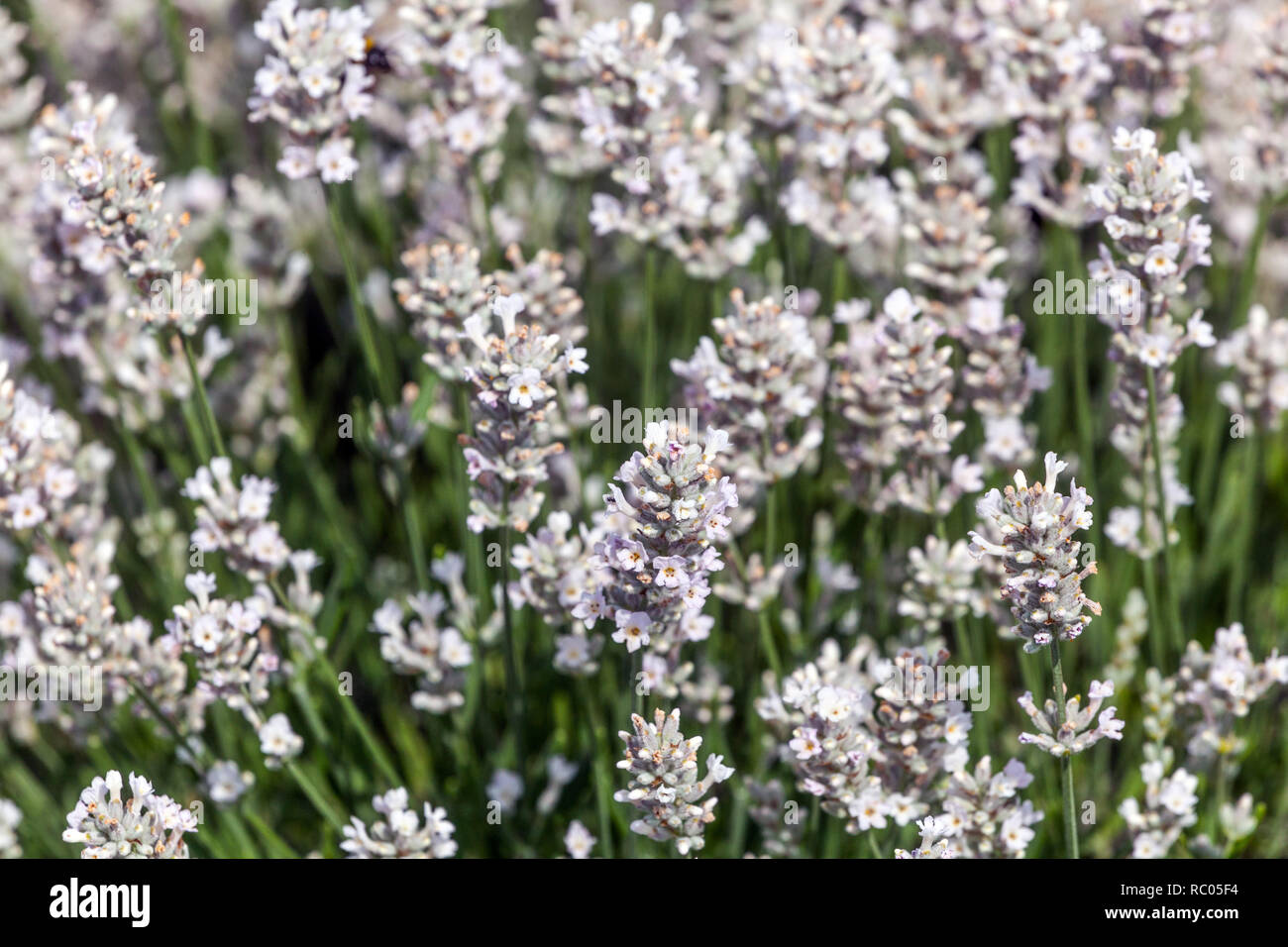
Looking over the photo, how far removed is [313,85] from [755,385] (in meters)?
1.24

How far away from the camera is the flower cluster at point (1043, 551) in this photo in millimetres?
2518

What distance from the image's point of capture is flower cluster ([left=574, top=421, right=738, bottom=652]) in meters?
2.52

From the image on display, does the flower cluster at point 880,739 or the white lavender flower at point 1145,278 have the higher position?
the white lavender flower at point 1145,278

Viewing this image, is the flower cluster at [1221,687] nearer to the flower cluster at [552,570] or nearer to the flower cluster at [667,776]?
the flower cluster at [667,776]

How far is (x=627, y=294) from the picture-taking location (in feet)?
16.6

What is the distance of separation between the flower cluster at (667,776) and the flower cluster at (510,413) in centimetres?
60

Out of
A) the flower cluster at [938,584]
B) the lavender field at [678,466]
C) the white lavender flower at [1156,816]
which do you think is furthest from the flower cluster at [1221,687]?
the flower cluster at [938,584]

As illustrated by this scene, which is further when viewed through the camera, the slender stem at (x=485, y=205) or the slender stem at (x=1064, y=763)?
the slender stem at (x=485, y=205)

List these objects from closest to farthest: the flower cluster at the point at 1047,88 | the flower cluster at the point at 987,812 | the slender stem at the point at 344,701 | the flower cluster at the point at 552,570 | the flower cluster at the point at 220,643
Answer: the flower cluster at the point at 987,812
the flower cluster at the point at 220,643
the flower cluster at the point at 552,570
the slender stem at the point at 344,701
the flower cluster at the point at 1047,88

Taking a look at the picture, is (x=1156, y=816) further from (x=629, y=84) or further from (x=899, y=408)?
(x=629, y=84)

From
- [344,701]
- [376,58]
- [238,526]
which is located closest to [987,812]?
[344,701]

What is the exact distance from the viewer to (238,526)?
319cm
